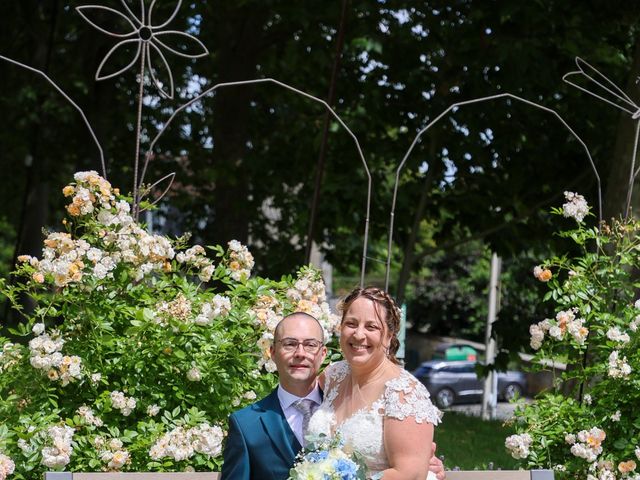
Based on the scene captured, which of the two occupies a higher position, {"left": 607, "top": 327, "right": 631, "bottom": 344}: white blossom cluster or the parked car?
{"left": 607, "top": 327, "right": 631, "bottom": 344}: white blossom cluster

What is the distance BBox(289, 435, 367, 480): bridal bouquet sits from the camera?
9.30ft

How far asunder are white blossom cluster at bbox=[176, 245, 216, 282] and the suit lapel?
1419 mm

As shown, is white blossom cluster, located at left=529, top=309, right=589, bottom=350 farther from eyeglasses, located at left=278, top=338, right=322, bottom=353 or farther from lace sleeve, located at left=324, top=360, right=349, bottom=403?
Answer: eyeglasses, located at left=278, top=338, right=322, bottom=353

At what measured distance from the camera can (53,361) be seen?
398 cm

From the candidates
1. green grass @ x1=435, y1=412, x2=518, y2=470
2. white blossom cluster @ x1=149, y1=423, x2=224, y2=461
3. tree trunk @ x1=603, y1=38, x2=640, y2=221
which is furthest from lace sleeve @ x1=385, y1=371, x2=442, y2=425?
tree trunk @ x1=603, y1=38, x2=640, y2=221

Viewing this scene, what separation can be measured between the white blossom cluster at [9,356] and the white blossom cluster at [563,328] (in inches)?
88.2

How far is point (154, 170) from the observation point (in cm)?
1179

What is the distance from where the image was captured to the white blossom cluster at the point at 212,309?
4.19m

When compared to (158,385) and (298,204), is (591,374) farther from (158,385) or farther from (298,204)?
(298,204)

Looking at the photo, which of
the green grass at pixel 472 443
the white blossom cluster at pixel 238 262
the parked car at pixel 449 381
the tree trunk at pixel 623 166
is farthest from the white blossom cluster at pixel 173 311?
the parked car at pixel 449 381

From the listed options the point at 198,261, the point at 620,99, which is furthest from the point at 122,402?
the point at 620,99

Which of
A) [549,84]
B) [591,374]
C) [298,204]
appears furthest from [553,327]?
[298,204]

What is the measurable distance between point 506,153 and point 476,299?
21520mm

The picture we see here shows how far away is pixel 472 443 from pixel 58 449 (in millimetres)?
4985
